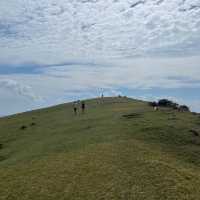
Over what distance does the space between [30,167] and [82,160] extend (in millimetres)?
6148

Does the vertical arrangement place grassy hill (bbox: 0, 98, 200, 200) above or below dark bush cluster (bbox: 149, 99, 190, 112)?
below

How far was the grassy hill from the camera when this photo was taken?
119ft

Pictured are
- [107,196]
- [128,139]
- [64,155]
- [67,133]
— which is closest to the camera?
[107,196]

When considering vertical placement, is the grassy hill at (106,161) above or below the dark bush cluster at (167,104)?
below

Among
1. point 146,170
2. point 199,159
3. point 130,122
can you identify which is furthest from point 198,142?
point 146,170

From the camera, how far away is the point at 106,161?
43.6 meters

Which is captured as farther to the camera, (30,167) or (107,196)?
(30,167)

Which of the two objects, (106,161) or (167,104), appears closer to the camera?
(106,161)

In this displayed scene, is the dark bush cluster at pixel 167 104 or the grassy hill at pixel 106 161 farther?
the dark bush cluster at pixel 167 104

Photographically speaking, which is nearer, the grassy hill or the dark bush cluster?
the grassy hill

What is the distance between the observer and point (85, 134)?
2376 inches

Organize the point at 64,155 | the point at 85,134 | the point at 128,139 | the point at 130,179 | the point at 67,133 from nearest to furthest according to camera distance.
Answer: the point at 130,179 < the point at 64,155 < the point at 128,139 < the point at 85,134 < the point at 67,133

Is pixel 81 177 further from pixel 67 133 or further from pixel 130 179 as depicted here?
pixel 67 133

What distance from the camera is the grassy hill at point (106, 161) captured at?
3625 cm
